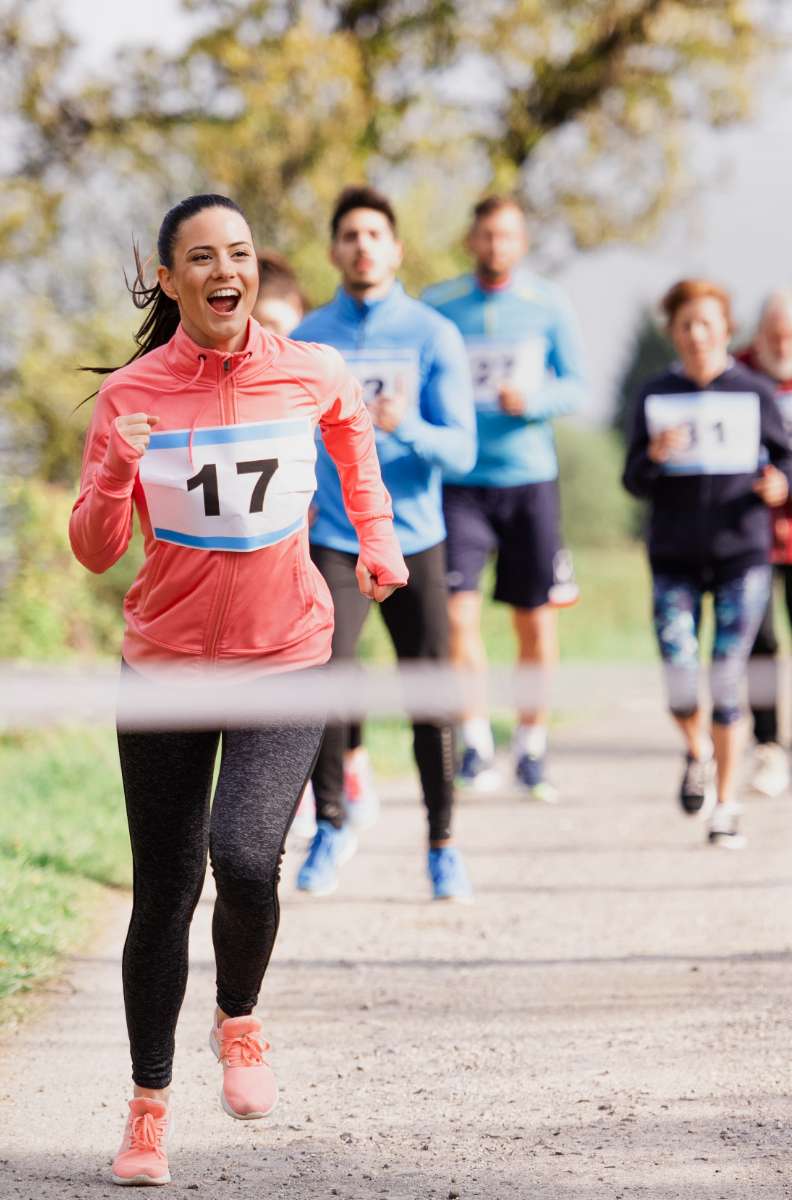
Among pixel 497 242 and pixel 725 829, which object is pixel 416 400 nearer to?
pixel 497 242

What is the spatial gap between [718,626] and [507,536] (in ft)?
4.25

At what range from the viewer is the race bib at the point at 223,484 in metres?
3.44

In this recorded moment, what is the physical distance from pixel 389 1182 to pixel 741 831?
3.87 m

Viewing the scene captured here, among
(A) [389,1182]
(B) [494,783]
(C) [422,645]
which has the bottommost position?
(B) [494,783]

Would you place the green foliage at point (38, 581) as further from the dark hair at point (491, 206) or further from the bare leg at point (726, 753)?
the bare leg at point (726, 753)

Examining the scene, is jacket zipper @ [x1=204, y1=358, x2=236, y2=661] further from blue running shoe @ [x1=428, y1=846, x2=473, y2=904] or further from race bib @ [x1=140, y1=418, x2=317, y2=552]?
blue running shoe @ [x1=428, y1=846, x2=473, y2=904]

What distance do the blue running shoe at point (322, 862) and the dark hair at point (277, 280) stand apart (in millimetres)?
2090

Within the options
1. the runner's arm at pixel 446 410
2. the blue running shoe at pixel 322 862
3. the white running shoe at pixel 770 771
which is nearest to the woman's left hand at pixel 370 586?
the runner's arm at pixel 446 410

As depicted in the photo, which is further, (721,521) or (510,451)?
(510,451)

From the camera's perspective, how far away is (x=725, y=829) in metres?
6.68

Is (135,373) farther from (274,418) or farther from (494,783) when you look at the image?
(494,783)

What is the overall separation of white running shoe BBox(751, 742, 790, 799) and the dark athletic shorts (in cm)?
134

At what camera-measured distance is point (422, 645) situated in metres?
5.76

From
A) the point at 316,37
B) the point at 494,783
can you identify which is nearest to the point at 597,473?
the point at 316,37
